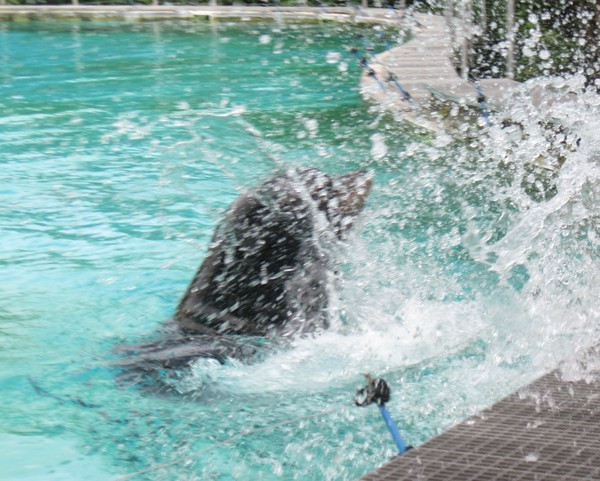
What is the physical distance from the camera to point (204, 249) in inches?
293

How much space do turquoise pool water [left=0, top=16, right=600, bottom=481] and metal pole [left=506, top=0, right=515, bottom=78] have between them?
43.4 inches

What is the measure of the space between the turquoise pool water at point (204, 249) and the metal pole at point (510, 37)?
43.4 inches

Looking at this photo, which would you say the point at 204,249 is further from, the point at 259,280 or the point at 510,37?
the point at 510,37

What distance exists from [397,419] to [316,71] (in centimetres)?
1173

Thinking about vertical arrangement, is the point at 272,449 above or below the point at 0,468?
above

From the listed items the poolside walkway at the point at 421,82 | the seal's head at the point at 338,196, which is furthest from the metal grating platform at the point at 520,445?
the poolside walkway at the point at 421,82

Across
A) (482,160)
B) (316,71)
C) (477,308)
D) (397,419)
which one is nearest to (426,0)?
(316,71)

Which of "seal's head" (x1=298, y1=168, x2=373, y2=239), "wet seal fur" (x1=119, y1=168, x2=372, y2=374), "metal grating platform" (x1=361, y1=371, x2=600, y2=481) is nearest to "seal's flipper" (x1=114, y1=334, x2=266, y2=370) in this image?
"wet seal fur" (x1=119, y1=168, x2=372, y2=374)

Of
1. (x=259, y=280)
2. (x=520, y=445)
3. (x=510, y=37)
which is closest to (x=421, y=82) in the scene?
(x=510, y=37)

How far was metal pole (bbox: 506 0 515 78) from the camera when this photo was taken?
10861 mm

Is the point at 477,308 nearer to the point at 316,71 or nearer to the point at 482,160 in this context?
the point at 482,160

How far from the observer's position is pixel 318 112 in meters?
12.2

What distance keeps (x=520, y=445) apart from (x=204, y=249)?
465cm

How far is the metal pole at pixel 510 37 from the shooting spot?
1086 cm
